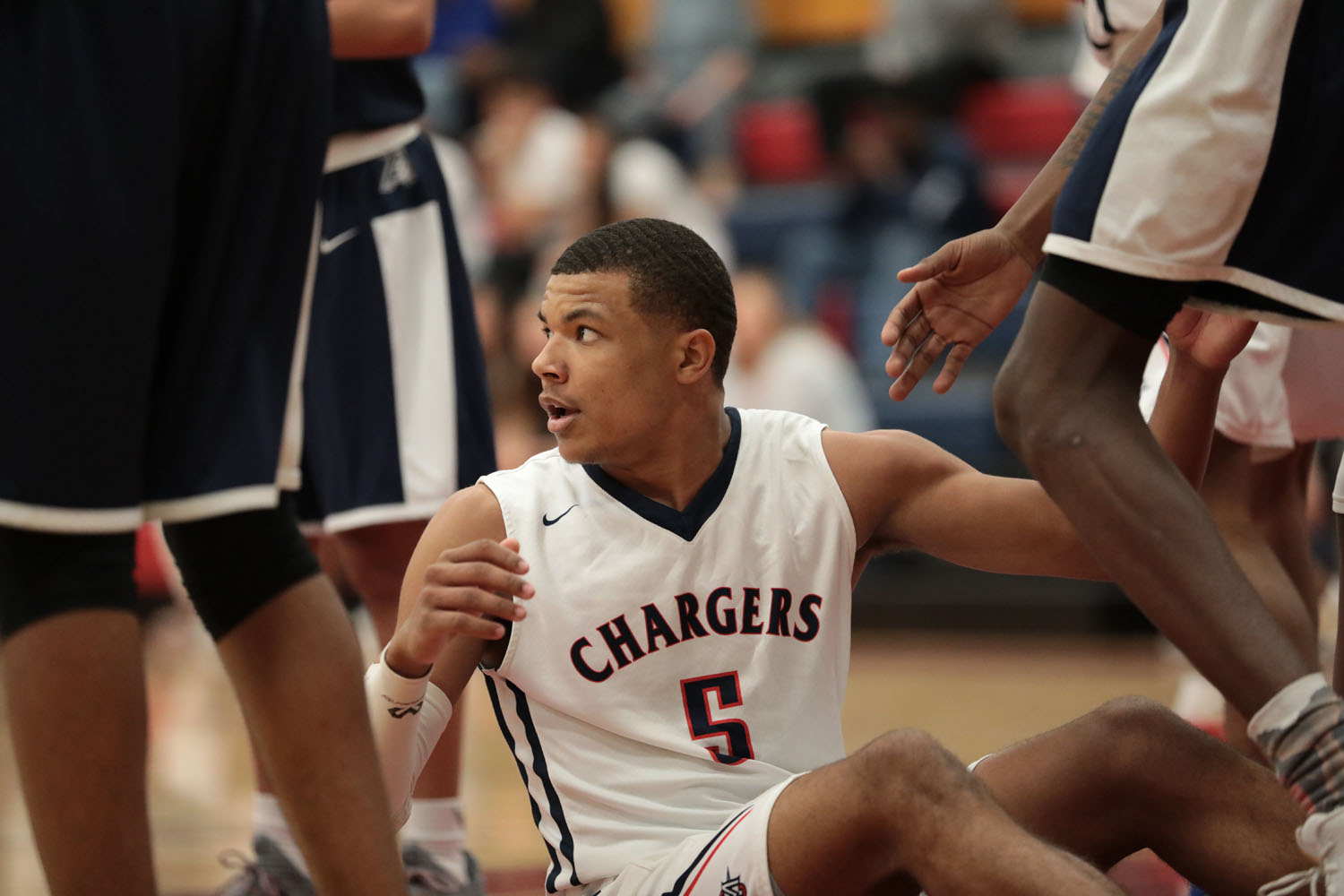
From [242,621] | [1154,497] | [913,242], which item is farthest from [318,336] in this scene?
[913,242]

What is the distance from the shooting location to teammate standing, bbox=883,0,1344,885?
6.32 feet

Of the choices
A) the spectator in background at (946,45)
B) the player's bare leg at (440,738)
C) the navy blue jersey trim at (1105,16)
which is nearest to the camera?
the player's bare leg at (440,738)

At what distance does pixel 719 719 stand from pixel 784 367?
5712mm

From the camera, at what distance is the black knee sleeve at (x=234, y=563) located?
2.09 metres

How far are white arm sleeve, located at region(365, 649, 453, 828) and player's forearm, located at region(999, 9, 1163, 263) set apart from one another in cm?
113

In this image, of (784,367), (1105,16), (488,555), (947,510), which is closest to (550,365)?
(488,555)

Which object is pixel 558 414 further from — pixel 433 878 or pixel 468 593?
pixel 433 878

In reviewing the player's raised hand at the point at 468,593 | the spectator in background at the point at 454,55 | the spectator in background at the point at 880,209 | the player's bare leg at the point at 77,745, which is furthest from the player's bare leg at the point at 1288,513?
the spectator in background at the point at 454,55

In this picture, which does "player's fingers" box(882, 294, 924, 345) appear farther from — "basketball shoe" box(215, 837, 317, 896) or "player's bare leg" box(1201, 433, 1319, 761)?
"basketball shoe" box(215, 837, 317, 896)

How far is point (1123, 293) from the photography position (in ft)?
6.58

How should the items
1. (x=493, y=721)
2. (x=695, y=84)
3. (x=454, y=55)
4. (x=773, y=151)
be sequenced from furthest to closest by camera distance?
1. (x=454, y=55)
2. (x=695, y=84)
3. (x=773, y=151)
4. (x=493, y=721)

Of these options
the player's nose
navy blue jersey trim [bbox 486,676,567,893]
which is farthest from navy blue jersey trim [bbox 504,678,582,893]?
the player's nose

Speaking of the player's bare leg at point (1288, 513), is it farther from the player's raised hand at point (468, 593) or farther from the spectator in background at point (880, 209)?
the spectator in background at point (880, 209)

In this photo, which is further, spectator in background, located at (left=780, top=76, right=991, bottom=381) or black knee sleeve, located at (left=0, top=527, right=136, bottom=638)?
spectator in background, located at (left=780, top=76, right=991, bottom=381)
